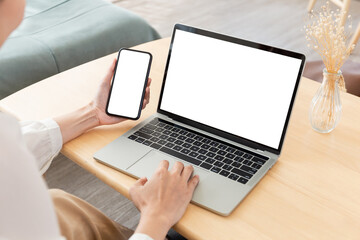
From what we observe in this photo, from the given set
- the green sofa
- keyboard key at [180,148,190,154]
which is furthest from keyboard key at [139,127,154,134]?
the green sofa

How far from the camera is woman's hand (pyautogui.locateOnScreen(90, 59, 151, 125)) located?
1.09 metres

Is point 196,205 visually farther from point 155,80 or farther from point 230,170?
point 155,80

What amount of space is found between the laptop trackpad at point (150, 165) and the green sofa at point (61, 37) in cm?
100

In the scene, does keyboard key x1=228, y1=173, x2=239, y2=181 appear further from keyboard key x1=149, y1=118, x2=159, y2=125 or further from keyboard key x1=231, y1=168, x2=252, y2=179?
keyboard key x1=149, y1=118, x2=159, y2=125

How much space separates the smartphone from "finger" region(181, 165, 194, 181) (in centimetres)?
25

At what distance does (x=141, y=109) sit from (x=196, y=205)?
1.12 feet

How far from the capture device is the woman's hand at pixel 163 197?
0.81m

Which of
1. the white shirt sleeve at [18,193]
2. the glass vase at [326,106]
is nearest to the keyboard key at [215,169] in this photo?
the glass vase at [326,106]

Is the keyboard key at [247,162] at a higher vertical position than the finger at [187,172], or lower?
lower

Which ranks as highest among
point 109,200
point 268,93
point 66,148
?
point 268,93

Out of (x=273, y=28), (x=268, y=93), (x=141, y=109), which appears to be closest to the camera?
(x=268, y=93)

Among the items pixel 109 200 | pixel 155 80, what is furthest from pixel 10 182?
pixel 109 200

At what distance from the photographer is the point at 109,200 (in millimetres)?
1771

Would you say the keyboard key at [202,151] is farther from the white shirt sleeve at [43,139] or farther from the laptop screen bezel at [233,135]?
the white shirt sleeve at [43,139]
